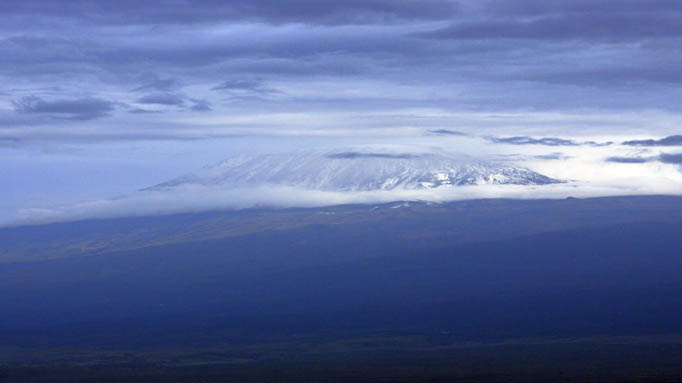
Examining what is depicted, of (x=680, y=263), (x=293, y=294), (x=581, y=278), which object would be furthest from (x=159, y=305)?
(x=680, y=263)

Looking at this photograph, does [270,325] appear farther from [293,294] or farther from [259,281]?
[259,281]

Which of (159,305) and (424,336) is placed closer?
(424,336)

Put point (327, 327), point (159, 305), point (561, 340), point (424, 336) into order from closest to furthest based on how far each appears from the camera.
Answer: point (561, 340) → point (424, 336) → point (327, 327) → point (159, 305)

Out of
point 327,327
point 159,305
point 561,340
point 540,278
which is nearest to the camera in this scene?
point 561,340

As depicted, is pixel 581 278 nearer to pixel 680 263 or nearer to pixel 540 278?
pixel 540 278

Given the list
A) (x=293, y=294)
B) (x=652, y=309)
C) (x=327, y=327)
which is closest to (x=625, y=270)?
(x=652, y=309)

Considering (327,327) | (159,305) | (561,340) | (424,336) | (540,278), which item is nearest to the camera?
(561,340)

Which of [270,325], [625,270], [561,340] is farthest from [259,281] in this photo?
[561,340]

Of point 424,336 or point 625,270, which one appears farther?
point 625,270
